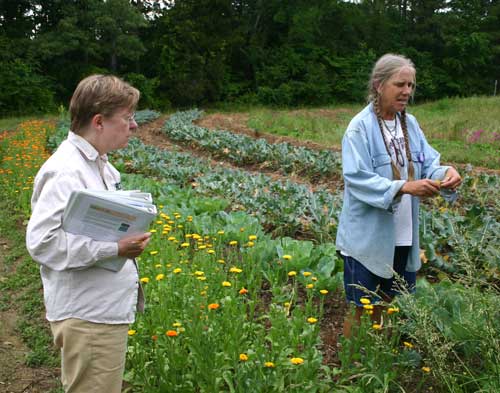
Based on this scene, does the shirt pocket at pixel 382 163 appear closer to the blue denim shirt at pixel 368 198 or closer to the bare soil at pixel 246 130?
the blue denim shirt at pixel 368 198

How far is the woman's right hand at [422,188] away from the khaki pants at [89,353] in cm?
162

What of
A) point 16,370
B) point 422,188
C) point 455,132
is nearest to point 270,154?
point 455,132

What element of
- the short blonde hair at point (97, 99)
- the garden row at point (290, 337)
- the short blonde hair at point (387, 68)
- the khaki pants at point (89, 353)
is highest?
the short blonde hair at point (387, 68)

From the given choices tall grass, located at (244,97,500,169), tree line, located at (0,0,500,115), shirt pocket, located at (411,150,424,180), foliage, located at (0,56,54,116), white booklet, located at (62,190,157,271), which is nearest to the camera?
white booklet, located at (62,190,157,271)

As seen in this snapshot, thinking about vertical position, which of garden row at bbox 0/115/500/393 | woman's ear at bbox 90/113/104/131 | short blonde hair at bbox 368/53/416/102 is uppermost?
short blonde hair at bbox 368/53/416/102

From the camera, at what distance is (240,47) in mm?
38312

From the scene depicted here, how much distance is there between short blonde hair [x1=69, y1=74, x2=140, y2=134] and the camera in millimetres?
2115

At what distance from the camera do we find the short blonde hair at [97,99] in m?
2.12

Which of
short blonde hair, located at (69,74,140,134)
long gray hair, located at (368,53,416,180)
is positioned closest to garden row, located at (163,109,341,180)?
long gray hair, located at (368,53,416,180)

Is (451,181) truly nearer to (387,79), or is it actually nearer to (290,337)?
(387,79)

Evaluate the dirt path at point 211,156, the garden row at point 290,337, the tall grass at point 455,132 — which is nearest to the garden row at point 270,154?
the dirt path at point 211,156

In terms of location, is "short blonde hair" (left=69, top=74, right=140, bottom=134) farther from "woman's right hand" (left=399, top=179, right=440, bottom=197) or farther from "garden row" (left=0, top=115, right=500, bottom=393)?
"woman's right hand" (left=399, top=179, right=440, bottom=197)

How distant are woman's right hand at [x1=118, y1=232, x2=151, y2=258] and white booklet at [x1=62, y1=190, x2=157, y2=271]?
0.02 meters

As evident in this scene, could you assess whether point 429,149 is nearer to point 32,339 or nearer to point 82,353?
point 82,353
